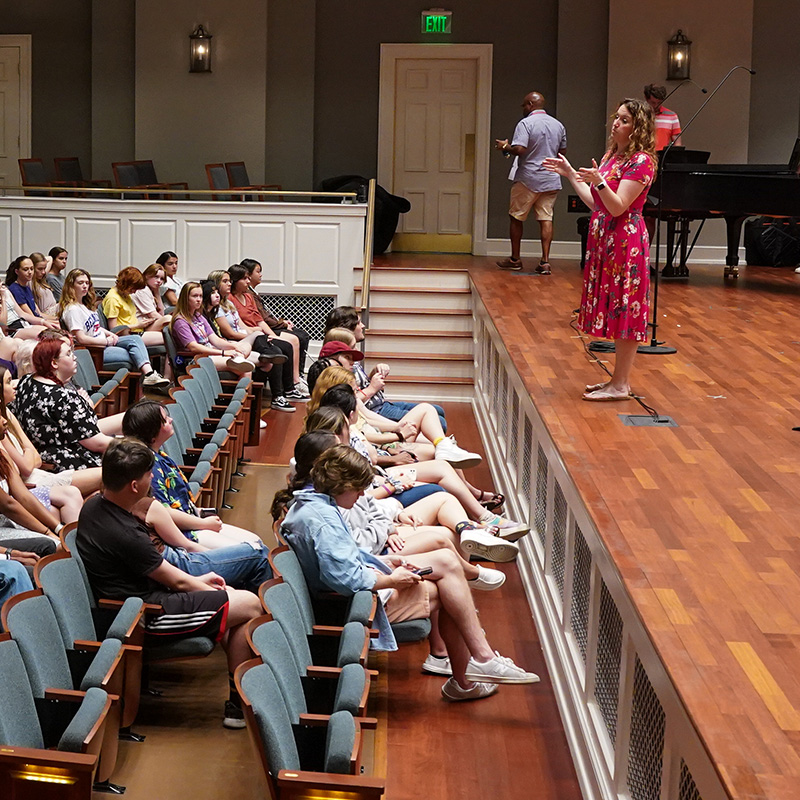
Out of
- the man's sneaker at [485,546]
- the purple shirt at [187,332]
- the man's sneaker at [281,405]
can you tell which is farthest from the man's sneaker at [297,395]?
the man's sneaker at [485,546]

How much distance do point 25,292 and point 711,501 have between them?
6.31 meters

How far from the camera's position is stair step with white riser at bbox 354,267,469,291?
33.7ft

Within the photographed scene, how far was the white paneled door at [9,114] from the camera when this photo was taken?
12.7 meters

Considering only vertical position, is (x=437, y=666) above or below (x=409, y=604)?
below

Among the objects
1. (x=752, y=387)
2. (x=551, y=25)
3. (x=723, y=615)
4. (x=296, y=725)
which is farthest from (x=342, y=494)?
(x=551, y=25)

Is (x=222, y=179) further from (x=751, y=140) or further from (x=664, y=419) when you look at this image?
(x=664, y=419)

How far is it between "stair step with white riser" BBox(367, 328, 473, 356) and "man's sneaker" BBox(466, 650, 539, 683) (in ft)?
20.2

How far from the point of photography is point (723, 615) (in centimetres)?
276

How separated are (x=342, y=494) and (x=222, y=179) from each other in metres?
7.69

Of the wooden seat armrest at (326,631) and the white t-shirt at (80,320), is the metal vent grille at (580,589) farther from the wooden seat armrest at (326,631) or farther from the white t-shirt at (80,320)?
the white t-shirt at (80,320)

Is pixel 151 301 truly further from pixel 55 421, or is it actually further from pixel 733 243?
pixel 733 243

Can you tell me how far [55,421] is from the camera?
5.04 metres

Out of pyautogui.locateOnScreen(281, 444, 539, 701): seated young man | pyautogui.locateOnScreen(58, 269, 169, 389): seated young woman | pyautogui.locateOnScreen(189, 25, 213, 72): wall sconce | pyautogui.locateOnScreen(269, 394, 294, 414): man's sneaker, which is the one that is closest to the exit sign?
pyautogui.locateOnScreen(189, 25, 213, 72): wall sconce

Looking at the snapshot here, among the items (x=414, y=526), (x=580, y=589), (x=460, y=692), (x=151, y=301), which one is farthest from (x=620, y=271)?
(x=151, y=301)
